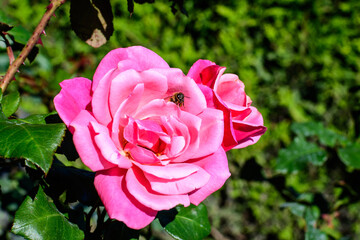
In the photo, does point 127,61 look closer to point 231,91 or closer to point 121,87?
point 121,87

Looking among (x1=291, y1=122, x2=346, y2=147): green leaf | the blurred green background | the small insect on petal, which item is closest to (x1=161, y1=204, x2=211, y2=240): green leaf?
the small insect on petal

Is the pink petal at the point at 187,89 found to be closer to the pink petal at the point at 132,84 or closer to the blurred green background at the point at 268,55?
the pink petal at the point at 132,84

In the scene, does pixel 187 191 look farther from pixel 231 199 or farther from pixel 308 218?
pixel 231 199

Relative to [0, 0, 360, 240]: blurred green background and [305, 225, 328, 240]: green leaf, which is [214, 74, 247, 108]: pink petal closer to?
[305, 225, 328, 240]: green leaf

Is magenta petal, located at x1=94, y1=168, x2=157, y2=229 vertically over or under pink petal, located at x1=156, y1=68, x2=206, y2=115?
under

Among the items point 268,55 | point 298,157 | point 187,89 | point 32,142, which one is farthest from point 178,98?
point 268,55

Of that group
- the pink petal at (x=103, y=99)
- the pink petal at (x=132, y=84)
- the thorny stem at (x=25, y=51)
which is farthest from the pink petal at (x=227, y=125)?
the thorny stem at (x=25, y=51)
